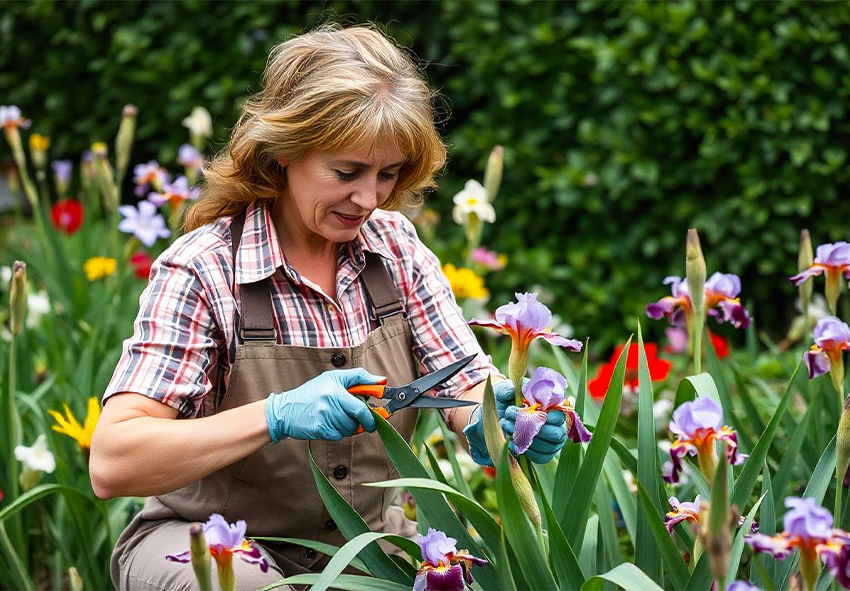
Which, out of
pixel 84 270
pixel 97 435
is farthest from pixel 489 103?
pixel 97 435

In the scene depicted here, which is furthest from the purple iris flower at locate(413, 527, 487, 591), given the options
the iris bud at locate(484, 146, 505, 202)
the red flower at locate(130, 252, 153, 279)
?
the red flower at locate(130, 252, 153, 279)

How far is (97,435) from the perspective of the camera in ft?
Answer: 5.46

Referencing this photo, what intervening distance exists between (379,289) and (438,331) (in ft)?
0.48

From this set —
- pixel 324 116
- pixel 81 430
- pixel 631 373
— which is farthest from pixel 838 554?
pixel 631 373

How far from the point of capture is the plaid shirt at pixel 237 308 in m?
1.71

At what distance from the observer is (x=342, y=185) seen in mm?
1834

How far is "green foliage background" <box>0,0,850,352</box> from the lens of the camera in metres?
3.75

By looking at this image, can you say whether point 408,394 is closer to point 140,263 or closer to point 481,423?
point 481,423

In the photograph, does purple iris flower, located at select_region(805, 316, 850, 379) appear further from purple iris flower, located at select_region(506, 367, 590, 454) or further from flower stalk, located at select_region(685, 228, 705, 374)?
purple iris flower, located at select_region(506, 367, 590, 454)

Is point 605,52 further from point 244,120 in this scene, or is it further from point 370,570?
point 370,570

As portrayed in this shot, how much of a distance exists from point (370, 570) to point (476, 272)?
1.82 metres

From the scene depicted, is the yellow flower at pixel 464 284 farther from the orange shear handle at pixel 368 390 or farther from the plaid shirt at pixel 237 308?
the orange shear handle at pixel 368 390

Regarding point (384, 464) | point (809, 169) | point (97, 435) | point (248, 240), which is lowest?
point (809, 169)

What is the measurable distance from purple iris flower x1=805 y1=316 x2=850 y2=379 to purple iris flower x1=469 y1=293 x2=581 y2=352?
50 cm
